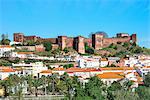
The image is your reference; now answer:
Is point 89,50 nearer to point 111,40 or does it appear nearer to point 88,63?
point 111,40

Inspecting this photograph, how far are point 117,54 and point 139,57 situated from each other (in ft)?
3.66

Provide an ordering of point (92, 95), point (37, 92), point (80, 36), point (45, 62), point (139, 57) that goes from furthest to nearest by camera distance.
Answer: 1. point (80, 36)
2. point (139, 57)
3. point (45, 62)
4. point (37, 92)
5. point (92, 95)

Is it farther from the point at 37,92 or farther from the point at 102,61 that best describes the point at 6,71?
the point at 102,61

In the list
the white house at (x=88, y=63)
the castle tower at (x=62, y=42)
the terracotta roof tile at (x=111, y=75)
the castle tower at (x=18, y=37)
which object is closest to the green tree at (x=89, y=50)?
the castle tower at (x=62, y=42)

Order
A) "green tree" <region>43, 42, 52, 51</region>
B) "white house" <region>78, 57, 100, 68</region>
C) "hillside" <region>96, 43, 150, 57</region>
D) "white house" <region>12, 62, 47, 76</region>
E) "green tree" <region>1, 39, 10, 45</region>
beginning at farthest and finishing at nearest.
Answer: "hillside" <region>96, 43, 150, 57</region>
"green tree" <region>1, 39, 10, 45</region>
"green tree" <region>43, 42, 52, 51</region>
"white house" <region>78, 57, 100, 68</region>
"white house" <region>12, 62, 47, 76</region>

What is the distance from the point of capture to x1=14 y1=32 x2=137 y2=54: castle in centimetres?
1631

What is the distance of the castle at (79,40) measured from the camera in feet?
53.5

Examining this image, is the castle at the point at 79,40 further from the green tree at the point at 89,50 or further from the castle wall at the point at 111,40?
the green tree at the point at 89,50

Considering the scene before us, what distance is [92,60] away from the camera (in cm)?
1429

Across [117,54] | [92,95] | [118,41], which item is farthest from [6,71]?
[118,41]

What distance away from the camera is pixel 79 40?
1634 cm

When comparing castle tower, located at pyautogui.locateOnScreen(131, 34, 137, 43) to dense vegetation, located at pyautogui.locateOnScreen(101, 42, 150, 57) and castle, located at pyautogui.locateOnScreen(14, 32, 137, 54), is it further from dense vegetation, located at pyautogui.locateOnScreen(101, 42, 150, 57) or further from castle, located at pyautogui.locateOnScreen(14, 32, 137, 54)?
dense vegetation, located at pyautogui.locateOnScreen(101, 42, 150, 57)

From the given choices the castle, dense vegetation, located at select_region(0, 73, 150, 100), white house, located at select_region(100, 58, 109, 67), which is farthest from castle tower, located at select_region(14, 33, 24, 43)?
dense vegetation, located at select_region(0, 73, 150, 100)

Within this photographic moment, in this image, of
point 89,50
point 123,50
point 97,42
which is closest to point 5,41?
point 89,50
